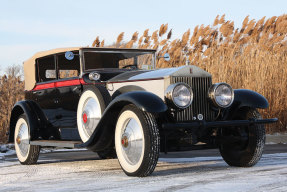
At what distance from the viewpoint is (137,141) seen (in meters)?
5.56

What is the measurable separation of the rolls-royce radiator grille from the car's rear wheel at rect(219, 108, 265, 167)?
0.48 meters

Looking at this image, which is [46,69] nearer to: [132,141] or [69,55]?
[69,55]

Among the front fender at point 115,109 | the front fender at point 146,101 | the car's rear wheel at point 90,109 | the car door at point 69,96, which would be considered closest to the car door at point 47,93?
the car door at point 69,96

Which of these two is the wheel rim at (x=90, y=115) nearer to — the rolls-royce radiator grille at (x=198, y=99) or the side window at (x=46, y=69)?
the rolls-royce radiator grille at (x=198, y=99)

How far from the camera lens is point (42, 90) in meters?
7.90

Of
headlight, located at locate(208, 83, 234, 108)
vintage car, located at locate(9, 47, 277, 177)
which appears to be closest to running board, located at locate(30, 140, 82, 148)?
vintage car, located at locate(9, 47, 277, 177)

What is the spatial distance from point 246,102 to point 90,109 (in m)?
2.03

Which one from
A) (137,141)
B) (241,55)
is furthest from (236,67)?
(137,141)

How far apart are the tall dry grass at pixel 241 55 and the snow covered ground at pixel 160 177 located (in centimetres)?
193

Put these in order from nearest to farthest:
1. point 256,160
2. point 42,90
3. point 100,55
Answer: point 256,160 < point 100,55 < point 42,90

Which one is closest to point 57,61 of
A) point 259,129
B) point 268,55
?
point 259,129

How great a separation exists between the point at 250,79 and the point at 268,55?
116 centimetres

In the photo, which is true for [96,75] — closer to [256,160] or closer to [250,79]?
[256,160]

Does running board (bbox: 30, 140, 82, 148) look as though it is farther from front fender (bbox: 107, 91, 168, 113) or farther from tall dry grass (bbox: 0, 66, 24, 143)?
tall dry grass (bbox: 0, 66, 24, 143)
